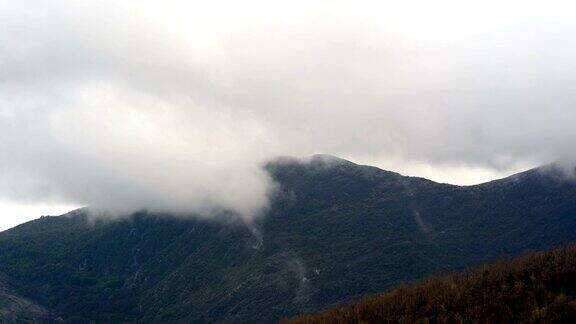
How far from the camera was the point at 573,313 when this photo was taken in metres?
67.9

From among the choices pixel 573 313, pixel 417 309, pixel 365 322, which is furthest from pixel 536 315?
pixel 365 322

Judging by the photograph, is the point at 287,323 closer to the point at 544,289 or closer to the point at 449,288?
the point at 449,288

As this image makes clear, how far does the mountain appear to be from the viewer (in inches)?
2840

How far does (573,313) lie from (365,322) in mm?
30114

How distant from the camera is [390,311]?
301 feet

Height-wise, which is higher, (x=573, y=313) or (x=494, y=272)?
(x=494, y=272)

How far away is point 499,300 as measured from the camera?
79.0 m

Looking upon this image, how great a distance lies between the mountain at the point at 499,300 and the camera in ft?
237

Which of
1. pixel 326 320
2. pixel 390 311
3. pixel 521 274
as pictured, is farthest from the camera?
pixel 326 320

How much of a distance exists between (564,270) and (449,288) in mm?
17998

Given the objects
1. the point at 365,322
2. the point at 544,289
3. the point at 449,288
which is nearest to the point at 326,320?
the point at 365,322

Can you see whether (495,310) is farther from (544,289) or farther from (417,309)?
(417,309)

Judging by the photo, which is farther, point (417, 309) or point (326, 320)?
point (326, 320)

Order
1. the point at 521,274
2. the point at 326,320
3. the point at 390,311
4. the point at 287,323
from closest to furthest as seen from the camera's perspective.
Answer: the point at 521,274 < the point at 390,311 < the point at 326,320 < the point at 287,323
